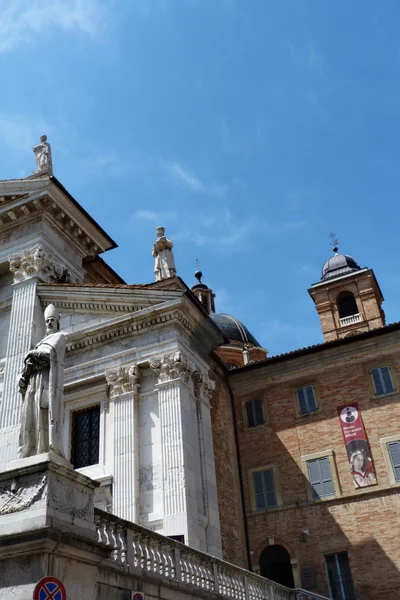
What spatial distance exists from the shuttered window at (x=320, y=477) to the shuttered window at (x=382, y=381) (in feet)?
8.95

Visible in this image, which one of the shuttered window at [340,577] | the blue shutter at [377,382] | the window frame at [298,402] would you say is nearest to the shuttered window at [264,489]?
the window frame at [298,402]

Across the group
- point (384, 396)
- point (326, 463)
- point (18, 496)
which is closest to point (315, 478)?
point (326, 463)

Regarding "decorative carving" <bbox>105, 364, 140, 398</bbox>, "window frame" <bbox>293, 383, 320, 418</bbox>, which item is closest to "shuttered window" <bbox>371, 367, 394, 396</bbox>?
"window frame" <bbox>293, 383, 320, 418</bbox>

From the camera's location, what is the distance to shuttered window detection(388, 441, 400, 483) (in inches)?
729

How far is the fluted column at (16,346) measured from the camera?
54.2 feet

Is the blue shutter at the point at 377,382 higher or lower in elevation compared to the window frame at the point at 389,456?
higher

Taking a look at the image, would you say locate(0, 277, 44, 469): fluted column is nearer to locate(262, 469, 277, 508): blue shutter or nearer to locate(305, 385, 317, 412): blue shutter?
locate(262, 469, 277, 508): blue shutter

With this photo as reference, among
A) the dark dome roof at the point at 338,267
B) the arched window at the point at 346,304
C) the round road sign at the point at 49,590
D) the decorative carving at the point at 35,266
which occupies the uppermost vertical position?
the dark dome roof at the point at 338,267

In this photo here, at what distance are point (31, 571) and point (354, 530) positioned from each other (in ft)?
44.1

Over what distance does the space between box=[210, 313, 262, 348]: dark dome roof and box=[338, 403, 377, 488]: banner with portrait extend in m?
25.3

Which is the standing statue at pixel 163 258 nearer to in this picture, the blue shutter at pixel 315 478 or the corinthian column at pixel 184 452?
the corinthian column at pixel 184 452

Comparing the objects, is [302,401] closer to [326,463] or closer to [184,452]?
[326,463]

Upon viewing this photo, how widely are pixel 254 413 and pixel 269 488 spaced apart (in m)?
2.60

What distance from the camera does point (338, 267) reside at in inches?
1800
